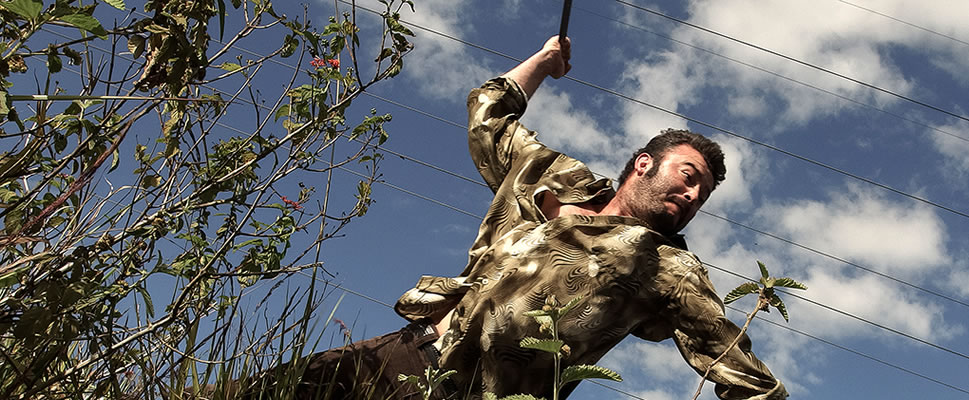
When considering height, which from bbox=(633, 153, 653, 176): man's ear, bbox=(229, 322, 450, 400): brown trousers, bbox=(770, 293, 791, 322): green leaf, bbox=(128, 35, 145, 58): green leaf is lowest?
bbox=(770, 293, 791, 322): green leaf

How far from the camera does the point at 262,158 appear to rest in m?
2.35

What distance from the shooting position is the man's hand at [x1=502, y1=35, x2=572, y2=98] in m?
3.16

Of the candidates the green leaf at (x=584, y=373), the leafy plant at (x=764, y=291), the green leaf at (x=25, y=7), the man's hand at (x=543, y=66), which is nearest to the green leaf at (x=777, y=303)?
the leafy plant at (x=764, y=291)

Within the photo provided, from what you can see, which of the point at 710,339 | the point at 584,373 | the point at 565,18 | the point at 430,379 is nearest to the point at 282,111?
the point at 565,18

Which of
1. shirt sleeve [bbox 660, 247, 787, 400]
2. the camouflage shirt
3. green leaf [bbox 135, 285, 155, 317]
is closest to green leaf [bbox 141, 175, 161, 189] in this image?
green leaf [bbox 135, 285, 155, 317]

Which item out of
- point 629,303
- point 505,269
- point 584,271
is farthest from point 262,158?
point 629,303

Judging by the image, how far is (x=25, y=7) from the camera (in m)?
1.13

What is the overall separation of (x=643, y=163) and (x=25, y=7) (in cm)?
209

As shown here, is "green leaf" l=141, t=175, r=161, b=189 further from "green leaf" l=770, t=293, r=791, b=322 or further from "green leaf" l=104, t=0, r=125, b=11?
"green leaf" l=770, t=293, r=791, b=322

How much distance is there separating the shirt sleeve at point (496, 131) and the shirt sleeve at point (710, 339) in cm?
65

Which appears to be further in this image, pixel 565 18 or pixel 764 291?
pixel 565 18

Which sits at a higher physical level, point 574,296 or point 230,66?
point 230,66

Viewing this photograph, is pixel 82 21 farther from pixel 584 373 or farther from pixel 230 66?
pixel 230 66

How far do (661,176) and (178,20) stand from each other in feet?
5.44
